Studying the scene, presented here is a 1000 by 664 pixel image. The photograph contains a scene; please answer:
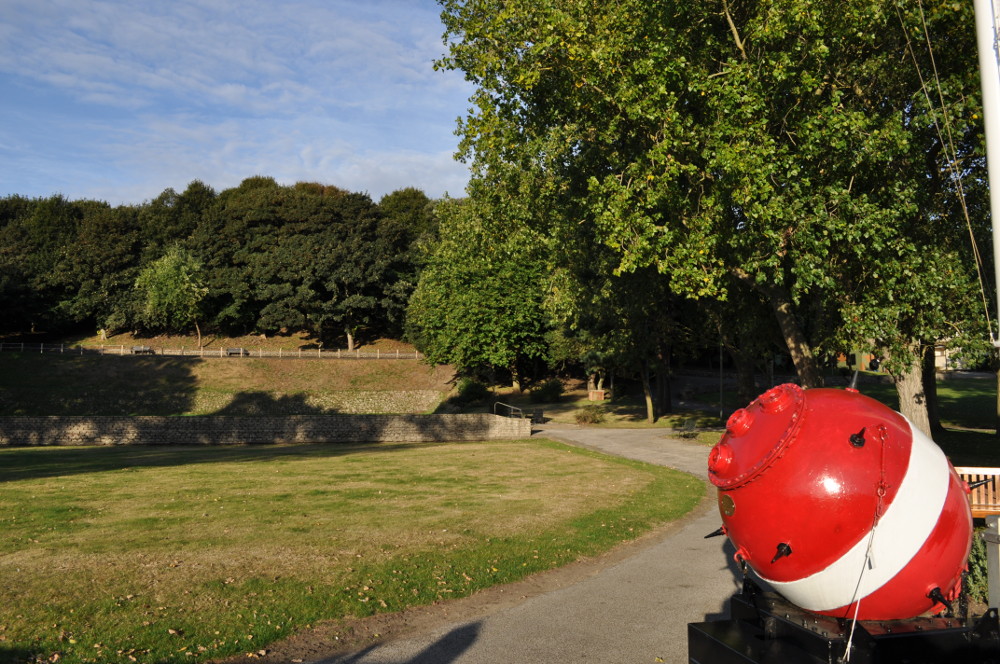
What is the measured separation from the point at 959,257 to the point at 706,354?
5239 centimetres

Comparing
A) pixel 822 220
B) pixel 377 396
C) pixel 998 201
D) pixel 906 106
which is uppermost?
pixel 906 106

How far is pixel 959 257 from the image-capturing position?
622 inches

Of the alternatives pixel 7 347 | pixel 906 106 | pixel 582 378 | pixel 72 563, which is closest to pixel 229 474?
pixel 72 563

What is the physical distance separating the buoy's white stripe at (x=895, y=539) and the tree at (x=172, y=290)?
237 ft

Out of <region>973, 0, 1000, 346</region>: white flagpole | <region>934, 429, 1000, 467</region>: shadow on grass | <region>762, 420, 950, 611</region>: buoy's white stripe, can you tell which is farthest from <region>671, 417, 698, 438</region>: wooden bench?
<region>762, 420, 950, 611</region>: buoy's white stripe

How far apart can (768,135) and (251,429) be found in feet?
87.5

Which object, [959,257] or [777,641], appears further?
[959,257]

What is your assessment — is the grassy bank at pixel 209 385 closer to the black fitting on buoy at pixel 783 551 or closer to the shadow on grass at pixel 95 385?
the shadow on grass at pixel 95 385

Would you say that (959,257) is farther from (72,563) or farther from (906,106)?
(72,563)

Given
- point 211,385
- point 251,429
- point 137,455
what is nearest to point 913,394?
point 137,455

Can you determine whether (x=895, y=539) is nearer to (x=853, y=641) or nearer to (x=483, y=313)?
(x=853, y=641)

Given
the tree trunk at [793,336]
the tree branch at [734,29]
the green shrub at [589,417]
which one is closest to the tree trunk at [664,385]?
the green shrub at [589,417]

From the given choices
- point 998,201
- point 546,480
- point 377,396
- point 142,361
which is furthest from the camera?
point 142,361

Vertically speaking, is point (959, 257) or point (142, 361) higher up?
point (959, 257)
